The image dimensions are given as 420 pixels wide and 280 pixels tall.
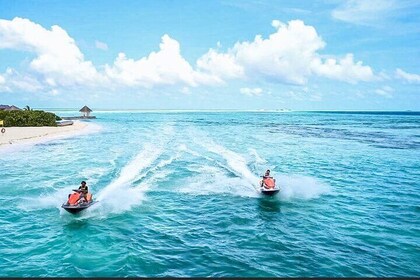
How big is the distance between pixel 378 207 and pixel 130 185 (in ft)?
63.0

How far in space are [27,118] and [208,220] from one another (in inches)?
3040

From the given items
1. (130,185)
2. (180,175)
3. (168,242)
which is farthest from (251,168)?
(168,242)

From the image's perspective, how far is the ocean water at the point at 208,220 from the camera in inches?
643

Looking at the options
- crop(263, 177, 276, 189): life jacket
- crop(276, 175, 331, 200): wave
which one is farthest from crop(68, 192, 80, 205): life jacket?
crop(276, 175, 331, 200): wave

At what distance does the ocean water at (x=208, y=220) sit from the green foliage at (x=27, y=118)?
154 ft

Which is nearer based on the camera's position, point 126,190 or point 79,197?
point 79,197

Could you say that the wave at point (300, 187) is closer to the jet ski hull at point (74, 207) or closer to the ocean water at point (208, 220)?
the ocean water at point (208, 220)

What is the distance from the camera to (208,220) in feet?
72.9

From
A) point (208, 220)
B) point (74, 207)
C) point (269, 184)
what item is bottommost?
point (208, 220)

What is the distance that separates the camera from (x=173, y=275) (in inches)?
601

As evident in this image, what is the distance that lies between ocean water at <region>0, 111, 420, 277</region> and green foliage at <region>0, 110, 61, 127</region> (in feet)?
154

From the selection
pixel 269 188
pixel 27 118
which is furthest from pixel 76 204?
pixel 27 118

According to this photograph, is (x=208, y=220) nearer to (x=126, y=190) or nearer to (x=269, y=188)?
(x=269, y=188)

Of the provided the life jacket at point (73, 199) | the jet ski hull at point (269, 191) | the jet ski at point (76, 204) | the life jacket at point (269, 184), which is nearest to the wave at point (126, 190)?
the jet ski at point (76, 204)
